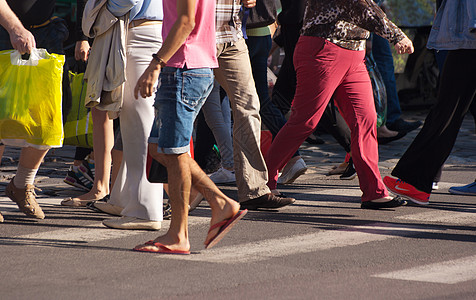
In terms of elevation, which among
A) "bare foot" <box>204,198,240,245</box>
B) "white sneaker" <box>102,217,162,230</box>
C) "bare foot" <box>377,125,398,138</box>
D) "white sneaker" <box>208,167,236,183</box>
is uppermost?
"bare foot" <box>204,198,240,245</box>

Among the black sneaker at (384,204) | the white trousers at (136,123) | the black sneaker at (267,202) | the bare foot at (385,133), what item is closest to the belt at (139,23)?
the white trousers at (136,123)

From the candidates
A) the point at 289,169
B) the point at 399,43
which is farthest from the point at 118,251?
the point at 289,169

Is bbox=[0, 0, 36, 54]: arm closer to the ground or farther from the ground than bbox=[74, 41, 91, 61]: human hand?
farther from the ground

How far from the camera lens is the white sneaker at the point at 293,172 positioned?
7.94m

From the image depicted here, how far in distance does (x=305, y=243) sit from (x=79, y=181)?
2.44 m

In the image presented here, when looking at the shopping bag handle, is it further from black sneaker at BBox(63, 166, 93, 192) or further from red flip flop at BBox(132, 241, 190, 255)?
black sneaker at BBox(63, 166, 93, 192)

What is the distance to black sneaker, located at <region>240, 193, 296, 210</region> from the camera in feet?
21.3

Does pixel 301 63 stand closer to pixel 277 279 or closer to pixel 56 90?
pixel 56 90

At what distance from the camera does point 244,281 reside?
14.9ft

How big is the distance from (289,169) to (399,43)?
1.95 meters

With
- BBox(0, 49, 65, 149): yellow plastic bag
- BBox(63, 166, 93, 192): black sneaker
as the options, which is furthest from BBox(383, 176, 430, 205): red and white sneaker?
BBox(0, 49, 65, 149): yellow plastic bag

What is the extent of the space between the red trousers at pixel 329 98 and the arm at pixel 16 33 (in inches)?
74.2

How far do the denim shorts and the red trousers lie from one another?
5.46 feet

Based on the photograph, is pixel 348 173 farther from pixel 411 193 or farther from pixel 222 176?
pixel 411 193
